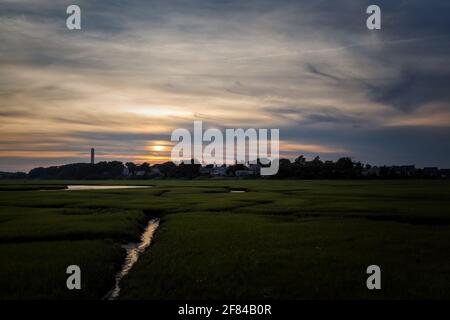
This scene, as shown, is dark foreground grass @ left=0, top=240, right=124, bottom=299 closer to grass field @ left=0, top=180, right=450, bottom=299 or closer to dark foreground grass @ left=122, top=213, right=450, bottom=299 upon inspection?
grass field @ left=0, top=180, right=450, bottom=299

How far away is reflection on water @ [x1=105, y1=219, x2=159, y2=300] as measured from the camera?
15.8 metres

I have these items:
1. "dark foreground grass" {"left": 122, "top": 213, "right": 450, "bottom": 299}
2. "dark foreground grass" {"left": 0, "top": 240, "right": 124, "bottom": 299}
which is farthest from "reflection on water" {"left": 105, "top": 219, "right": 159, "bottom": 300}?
"dark foreground grass" {"left": 122, "top": 213, "right": 450, "bottom": 299}

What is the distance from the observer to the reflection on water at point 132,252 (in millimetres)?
15750

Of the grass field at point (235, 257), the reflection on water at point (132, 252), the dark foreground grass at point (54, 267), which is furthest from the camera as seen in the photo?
the reflection on water at point (132, 252)

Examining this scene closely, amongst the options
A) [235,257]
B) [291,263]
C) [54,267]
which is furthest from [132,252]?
[291,263]

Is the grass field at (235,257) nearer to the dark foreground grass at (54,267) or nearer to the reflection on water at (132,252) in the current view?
the dark foreground grass at (54,267)

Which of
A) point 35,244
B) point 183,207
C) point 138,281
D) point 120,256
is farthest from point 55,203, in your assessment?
point 138,281

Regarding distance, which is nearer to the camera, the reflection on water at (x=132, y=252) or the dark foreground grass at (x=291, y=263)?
the dark foreground grass at (x=291, y=263)

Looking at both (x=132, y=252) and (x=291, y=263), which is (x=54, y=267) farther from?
(x=291, y=263)

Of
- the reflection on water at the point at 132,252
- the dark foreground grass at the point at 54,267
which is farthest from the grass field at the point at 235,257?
the reflection on water at the point at 132,252

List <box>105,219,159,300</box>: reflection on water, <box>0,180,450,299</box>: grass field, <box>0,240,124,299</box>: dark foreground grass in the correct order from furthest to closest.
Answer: <box>105,219,159,300</box>: reflection on water < <box>0,180,450,299</box>: grass field < <box>0,240,124,299</box>: dark foreground grass
